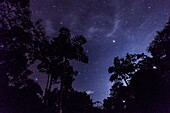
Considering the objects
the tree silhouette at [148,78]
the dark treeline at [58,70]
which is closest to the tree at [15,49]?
the dark treeline at [58,70]

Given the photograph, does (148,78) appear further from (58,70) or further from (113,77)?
(58,70)

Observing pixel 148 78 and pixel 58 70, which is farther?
pixel 148 78

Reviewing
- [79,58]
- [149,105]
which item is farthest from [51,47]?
[149,105]

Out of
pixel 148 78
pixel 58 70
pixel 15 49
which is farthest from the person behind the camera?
pixel 148 78

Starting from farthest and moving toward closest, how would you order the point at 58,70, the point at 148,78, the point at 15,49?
the point at 148,78, the point at 58,70, the point at 15,49

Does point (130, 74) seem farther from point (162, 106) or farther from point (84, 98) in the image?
point (84, 98)

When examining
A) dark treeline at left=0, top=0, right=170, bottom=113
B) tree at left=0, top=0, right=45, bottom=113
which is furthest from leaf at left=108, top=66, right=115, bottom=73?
tree at left=0, top=0, right=45, bottom=113

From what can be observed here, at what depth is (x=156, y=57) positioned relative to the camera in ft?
119

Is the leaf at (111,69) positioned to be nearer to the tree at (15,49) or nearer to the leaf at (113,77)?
the leaf at (113,77)

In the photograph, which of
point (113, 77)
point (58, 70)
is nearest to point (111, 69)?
point (113, 77)

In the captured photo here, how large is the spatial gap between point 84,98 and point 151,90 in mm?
27186

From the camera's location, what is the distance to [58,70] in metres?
31.1

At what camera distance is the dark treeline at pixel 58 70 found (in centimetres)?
2080

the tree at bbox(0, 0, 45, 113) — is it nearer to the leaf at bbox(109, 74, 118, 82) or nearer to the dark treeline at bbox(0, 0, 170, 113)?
the dark treeline at bbox(0, 0, 170, 113)
